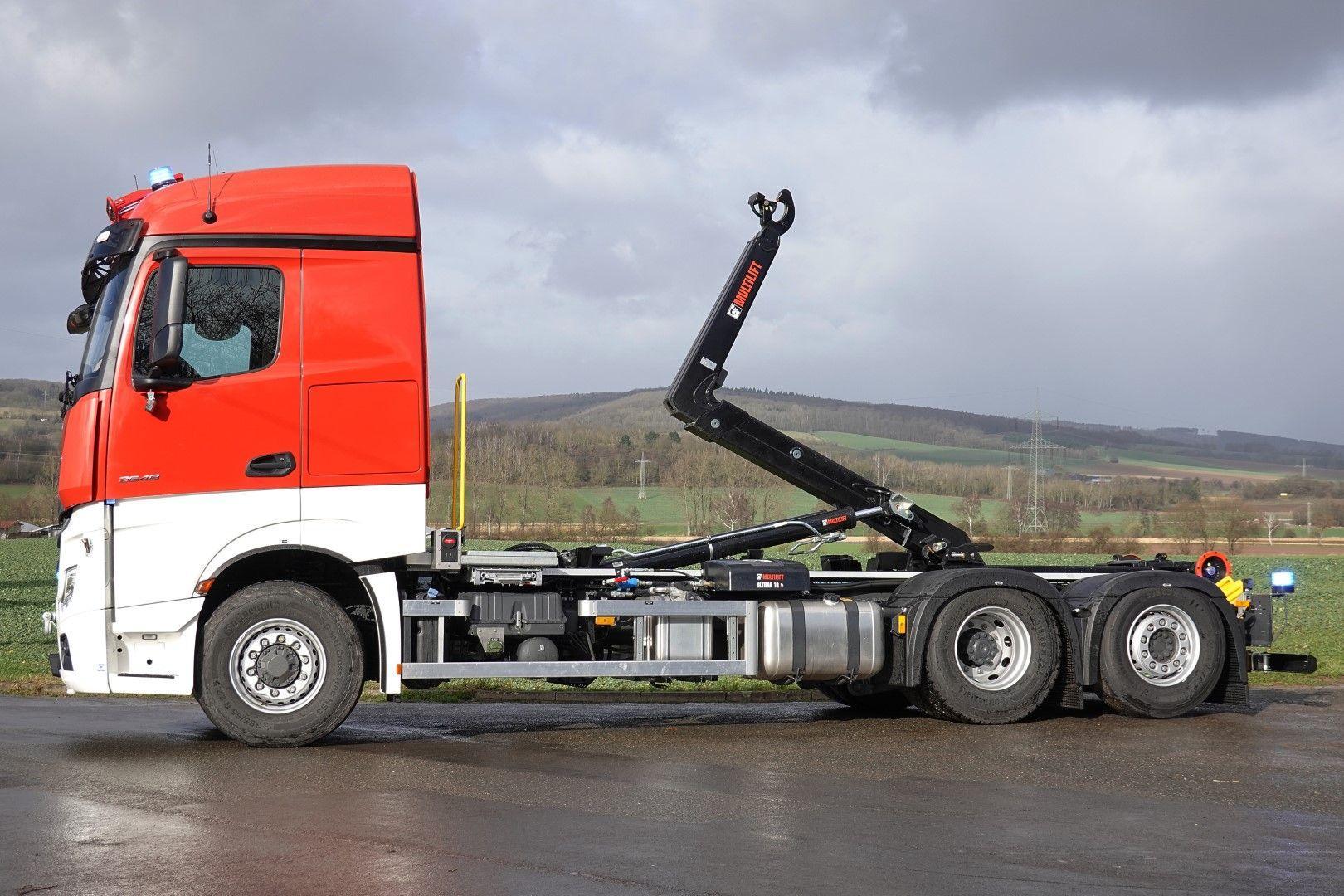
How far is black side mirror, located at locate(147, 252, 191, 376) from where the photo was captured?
8695mm

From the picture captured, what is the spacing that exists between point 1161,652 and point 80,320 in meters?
8.89

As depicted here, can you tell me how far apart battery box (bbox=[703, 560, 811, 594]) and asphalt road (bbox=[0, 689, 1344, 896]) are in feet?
3.64

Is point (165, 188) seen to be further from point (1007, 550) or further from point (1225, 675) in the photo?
point (1007, 550)

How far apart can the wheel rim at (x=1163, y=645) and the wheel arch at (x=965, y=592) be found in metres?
0.56

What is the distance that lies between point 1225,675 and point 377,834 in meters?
7.85

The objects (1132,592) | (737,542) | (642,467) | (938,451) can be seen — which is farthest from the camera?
(938,451)

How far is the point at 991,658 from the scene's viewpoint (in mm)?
10992

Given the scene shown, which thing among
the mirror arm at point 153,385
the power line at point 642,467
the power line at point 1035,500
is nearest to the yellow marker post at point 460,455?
the mirror arm at point 153,385

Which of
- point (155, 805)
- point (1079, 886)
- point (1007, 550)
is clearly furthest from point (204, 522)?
point (1007, 550)

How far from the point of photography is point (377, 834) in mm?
6426

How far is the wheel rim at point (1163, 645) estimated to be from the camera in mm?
11312

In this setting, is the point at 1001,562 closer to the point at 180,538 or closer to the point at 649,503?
the point at 649,503

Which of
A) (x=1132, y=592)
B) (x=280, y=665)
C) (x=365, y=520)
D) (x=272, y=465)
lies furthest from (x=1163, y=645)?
(x=272, y=465)

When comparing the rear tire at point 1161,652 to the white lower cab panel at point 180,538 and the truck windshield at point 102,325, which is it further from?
the truck windshield at point 102,325
